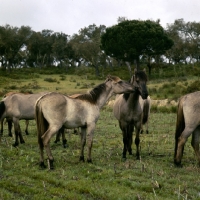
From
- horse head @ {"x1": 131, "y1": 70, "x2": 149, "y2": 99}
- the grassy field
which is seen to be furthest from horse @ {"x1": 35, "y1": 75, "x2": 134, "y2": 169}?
the grassy field

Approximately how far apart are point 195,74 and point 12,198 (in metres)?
38.2

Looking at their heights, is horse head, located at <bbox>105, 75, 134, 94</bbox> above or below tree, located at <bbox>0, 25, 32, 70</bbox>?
below

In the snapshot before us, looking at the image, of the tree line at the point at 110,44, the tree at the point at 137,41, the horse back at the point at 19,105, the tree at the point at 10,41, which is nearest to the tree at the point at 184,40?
the tree line at the point at 110,44

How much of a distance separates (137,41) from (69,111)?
135 feet

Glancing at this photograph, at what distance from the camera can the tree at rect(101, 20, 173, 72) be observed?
4797 cm

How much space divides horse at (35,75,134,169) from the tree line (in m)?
38.7

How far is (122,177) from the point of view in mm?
7027

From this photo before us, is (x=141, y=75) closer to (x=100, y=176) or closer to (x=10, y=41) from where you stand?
(x=100, y=176)

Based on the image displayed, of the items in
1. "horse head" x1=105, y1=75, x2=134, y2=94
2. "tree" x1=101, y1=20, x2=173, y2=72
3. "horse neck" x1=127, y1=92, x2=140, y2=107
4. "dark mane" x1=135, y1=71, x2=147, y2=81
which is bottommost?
"horse neck" x1=127, y1=92, x2=140, y2=107

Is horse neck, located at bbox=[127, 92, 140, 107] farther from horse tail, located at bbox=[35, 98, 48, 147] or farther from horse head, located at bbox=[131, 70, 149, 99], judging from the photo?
horse tail, located at bbox=[35, 98, 48, 147]

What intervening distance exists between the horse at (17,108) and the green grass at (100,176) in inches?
44.8

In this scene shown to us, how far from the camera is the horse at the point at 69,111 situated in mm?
7953

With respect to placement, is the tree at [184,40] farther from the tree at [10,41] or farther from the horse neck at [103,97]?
the horse neck at [103,97]

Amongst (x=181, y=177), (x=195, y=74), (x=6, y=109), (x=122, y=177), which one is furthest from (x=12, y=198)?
(x=195, y=74)
